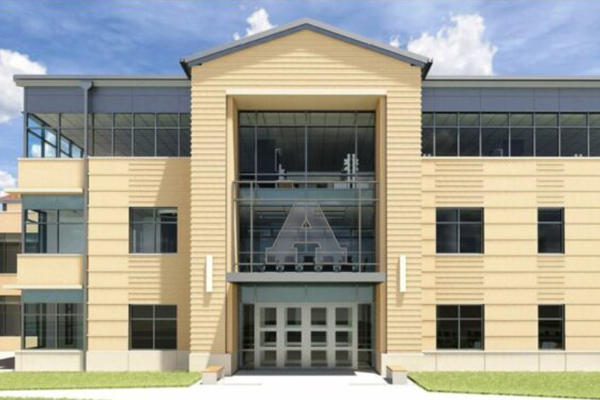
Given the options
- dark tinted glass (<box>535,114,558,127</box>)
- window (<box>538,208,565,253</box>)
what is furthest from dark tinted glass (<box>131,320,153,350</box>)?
dark tinted glass (<box>535,114,558,127</box>)

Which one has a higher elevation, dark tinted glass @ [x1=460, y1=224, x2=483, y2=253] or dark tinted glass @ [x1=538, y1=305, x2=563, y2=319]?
dark tinted glass @ [x1=460, y1=224, x2=483, y2=253]

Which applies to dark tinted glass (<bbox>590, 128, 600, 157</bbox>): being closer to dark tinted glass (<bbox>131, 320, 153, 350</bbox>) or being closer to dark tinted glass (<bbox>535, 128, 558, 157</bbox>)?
dark tinted glass (<bbox>535, 128, 558, 157</bbox>)

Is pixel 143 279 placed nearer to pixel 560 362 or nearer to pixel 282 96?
pixel 282 96

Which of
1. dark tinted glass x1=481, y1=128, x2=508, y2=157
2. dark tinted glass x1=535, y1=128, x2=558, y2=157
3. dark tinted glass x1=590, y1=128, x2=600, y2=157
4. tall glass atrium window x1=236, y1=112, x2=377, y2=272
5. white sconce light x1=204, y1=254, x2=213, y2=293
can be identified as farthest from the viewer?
dark tinted glass x1=535, y1=128, x2=558, y2=157

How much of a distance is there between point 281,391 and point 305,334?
5.30 metres

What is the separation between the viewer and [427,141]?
25.6m

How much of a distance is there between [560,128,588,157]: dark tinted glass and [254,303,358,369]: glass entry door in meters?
13.1

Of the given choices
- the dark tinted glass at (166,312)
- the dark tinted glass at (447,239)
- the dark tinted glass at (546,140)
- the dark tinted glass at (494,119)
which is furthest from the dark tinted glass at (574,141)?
the dark tinted glass at (166,312)

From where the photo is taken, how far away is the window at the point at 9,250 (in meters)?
32.8

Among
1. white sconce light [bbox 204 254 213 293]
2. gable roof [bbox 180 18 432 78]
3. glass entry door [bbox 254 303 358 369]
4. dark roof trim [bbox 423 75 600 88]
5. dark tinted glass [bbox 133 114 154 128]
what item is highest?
gable roof [bbox 180 18 432 78]

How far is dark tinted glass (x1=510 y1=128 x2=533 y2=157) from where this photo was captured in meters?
25.6

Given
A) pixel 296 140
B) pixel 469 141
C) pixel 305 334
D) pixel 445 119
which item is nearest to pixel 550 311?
pixel 469 141

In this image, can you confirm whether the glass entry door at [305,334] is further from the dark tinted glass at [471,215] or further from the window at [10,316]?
the window at [10,316]

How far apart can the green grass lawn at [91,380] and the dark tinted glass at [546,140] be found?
61.8 ft
